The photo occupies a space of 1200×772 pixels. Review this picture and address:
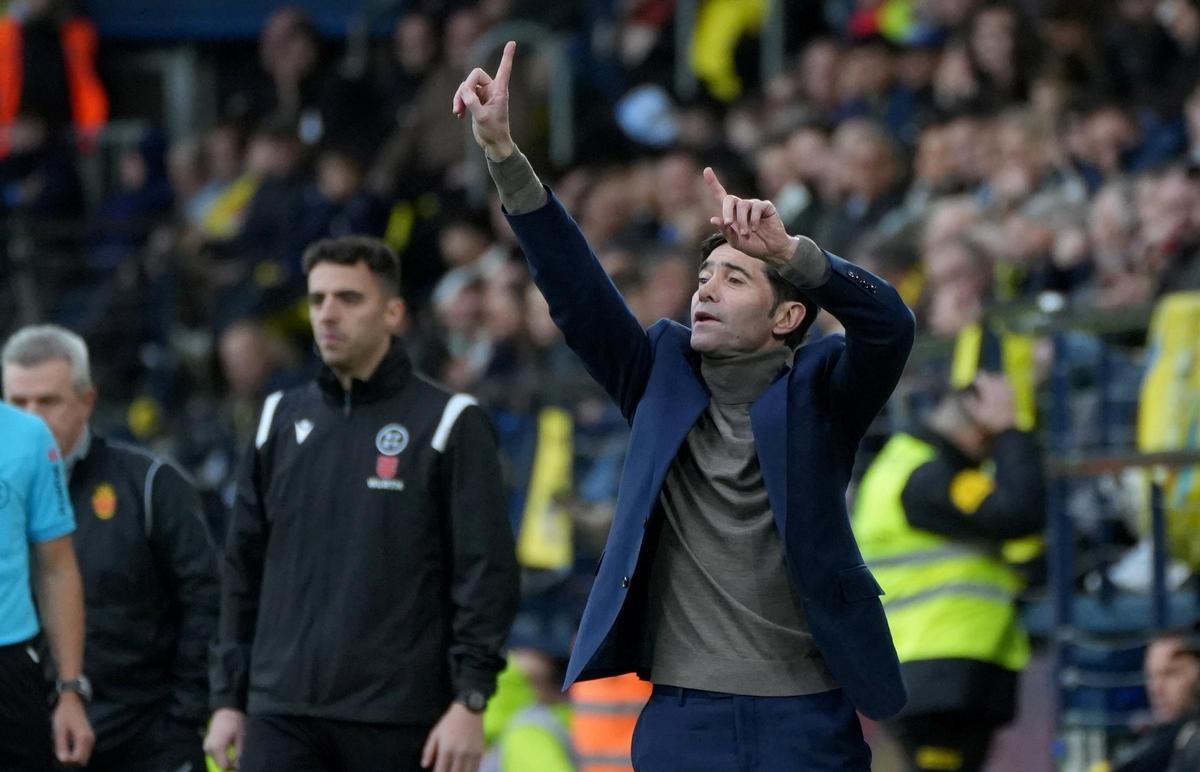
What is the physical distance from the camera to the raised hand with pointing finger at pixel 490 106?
4.88m

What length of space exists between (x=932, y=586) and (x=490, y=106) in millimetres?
3526

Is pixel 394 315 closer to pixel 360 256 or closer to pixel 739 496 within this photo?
pixel 360 256

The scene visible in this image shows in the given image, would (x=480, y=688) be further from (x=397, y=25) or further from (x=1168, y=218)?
(x=397, y=25)

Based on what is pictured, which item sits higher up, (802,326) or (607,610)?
(802,326)

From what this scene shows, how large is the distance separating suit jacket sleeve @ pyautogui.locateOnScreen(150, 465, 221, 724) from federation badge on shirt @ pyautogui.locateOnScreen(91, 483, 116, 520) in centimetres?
12

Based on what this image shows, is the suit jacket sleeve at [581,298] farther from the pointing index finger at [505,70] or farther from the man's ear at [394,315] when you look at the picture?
the man's ear at [394,315]

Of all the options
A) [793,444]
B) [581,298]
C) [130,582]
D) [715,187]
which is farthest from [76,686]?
[715,187]

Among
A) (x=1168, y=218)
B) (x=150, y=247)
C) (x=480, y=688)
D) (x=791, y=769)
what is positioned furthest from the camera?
(x=150, y=247)

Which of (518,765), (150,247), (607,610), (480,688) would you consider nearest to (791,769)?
(607,610)

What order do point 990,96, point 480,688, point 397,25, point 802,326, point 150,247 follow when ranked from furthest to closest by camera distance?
point 397,25, point 150,247, point 990,96, point 480,688, point 802,326

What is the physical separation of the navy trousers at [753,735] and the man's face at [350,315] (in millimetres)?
1799

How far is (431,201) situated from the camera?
15.6 m

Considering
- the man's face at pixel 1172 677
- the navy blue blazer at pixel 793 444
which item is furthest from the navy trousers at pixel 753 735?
the man's face at pixel 1172 677

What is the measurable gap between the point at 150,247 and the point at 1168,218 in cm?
931
